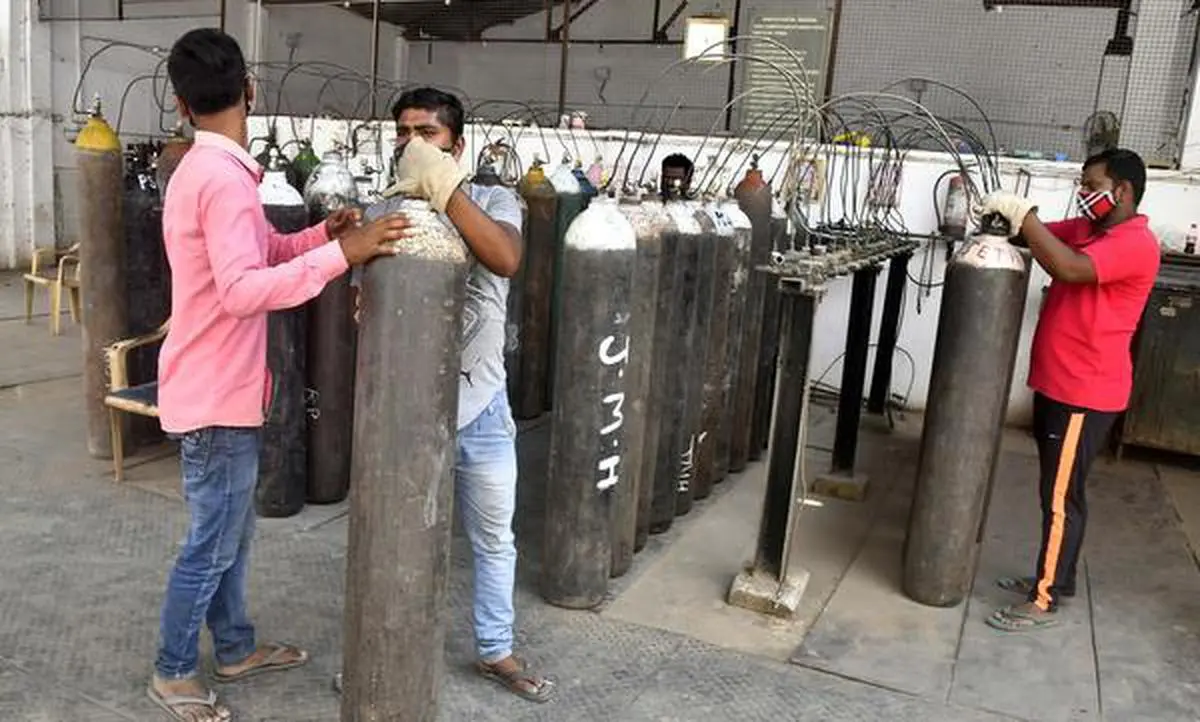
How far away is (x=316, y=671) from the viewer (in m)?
2.50

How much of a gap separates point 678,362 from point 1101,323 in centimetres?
136

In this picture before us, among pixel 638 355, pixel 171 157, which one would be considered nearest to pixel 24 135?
pixel 171 157

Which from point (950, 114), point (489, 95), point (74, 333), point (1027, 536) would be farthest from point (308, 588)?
point (489, 95)

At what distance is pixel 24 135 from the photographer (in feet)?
A: 27.7

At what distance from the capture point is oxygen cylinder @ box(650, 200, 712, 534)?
3.29 metres

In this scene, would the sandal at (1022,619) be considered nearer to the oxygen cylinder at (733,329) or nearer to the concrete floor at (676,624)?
the concrete floor at (676,624)

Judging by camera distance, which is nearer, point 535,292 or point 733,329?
point 733,329

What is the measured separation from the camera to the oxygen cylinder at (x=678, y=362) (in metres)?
3.29

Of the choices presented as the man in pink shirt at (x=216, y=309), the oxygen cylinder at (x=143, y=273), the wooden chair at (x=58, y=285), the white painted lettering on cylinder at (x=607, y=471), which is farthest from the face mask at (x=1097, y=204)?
the wooden chair at (x=58, y=285)

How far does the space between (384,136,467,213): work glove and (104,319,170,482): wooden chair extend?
2155 mm

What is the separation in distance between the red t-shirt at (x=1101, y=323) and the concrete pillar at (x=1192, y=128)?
2.80 meters

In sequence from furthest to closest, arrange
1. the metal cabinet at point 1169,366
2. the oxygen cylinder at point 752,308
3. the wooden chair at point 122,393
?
the metal cabinet at point 1169,366, the oxygen cylinder at point 752,308, the wooden chair at point 122,393

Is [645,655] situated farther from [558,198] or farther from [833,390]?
[833,390]

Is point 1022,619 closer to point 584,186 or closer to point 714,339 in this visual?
point 714,339
